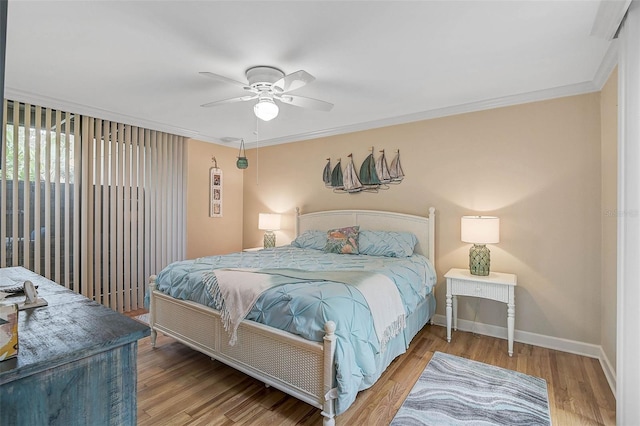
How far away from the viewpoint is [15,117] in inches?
123

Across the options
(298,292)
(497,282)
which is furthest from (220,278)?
(497,282)

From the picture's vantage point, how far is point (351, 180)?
4320 mm

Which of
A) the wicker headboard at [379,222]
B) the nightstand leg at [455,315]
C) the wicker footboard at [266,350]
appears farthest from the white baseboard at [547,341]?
the wicker footboard at [266,350]

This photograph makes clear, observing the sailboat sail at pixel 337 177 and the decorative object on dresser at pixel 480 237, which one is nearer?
the decorative object on dresser at pixel 480 237

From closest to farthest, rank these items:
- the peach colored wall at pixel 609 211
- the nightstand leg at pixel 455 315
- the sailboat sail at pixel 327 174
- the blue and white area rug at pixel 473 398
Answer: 1. the blue and white area rug at pixel 473 398
2. the peach colored wall at pixel 609 211
3. the nightstand leg at pixel 455 315
4. the sailboat sail at pixel 327 174

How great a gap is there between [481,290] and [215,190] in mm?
4070

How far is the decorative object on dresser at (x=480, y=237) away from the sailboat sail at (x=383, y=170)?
1.18 metres

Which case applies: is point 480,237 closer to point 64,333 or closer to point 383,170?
point 383,170

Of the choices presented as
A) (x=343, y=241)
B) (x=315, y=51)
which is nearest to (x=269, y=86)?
(x=315, y=51)

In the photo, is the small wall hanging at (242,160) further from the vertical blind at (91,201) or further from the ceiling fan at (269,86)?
the ceiling fan at (269,86)

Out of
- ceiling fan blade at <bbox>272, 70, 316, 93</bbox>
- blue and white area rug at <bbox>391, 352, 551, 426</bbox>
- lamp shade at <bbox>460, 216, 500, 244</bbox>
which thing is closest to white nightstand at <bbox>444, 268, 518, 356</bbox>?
lamp shade at <bbox>460, 216, 500, 244</bbox>

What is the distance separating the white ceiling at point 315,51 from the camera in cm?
186

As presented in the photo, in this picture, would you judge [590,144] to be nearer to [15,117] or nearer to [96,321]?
[96,321]

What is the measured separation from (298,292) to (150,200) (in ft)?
10.4
